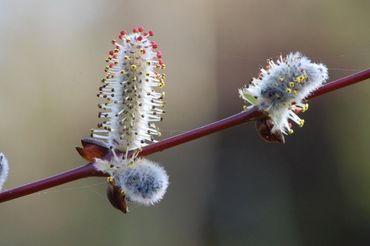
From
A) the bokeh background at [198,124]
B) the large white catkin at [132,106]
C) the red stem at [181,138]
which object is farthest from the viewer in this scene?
the bokeh background at [198,124]

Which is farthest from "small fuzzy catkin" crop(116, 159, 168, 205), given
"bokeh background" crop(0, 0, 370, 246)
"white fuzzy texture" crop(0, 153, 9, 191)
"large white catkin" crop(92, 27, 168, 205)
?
"bokeh background" crop(0, 0, 370, 246)

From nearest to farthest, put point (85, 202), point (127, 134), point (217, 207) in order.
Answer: point (127, 134) → point (85, 202) → point (217, 207)

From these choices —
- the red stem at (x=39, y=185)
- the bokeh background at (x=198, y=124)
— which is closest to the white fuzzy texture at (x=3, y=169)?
the red stem at (x=39, y=185)

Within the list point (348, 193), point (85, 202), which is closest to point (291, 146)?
point (348, 193)

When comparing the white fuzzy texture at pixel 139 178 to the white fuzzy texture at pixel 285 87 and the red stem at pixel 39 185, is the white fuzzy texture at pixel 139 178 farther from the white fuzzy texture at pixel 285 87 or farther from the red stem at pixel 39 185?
the white fuzzy texture at pixel 285 87

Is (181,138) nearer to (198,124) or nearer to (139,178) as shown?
(139,178)

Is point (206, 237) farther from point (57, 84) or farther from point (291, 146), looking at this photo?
point (57, 84)

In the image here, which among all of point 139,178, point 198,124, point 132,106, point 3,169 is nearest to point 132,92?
point 132,106
